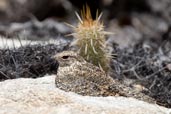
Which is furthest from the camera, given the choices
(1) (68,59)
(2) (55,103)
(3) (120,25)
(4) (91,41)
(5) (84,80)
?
(3) (120,25)

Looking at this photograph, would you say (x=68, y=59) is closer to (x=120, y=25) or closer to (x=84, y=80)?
(x=84, y=80)

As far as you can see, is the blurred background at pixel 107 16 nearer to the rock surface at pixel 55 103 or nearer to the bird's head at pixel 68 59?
the bird's head at pixel 68 59

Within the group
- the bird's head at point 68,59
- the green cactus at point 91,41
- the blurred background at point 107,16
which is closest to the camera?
the bird's head at point 68,59

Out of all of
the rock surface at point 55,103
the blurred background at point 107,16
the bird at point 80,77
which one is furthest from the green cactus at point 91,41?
the blurred background at point 107,16

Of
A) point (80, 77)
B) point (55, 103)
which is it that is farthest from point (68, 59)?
point (55, 103)

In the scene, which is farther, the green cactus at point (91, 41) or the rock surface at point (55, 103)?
the green cactus at point (91, 41)
